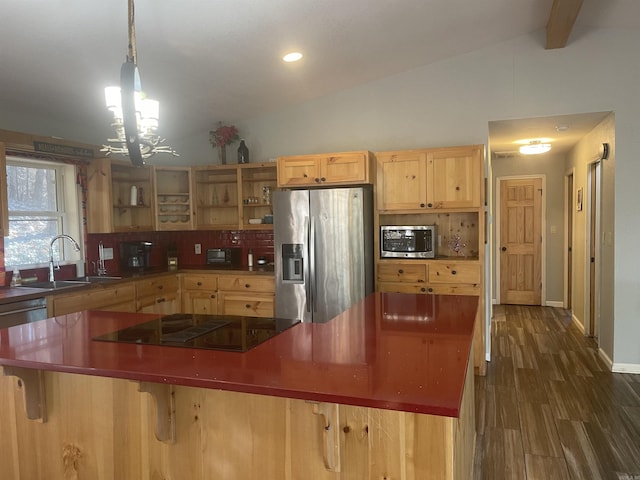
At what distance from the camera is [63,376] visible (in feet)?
6.54

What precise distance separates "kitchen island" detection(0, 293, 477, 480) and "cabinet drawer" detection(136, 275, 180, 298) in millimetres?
2173

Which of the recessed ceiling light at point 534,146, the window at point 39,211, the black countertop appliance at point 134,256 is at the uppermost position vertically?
the recessed ceiling light at point 534,146

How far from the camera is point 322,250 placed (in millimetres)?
4344

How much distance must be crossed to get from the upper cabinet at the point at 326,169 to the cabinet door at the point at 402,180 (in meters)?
0.14

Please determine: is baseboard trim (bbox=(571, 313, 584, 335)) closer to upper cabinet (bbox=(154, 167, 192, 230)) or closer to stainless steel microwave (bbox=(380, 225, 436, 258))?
stainless steel microwave (bbox=(380, 225, 436, 258))

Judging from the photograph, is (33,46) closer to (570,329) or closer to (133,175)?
(133,175)

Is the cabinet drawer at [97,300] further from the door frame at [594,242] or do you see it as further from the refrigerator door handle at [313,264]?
the door frame at [594,242]

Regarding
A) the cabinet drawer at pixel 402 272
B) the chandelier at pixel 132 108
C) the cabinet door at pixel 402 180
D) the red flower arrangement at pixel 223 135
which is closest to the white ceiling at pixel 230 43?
the red flower arrangement at pixel 223 135

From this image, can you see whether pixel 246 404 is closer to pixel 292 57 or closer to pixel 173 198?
pixel 292 57

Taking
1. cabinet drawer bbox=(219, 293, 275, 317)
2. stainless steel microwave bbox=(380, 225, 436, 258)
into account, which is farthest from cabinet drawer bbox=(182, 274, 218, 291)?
stainless steel microwave bbox=(380, 225, 436, 258)

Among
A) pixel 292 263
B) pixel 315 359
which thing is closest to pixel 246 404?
pixel 315 359

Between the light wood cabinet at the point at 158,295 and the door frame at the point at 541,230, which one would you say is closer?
the light wood cabinet at the point at 158,295

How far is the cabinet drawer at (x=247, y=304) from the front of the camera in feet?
15.5

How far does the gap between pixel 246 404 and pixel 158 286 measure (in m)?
3.25
